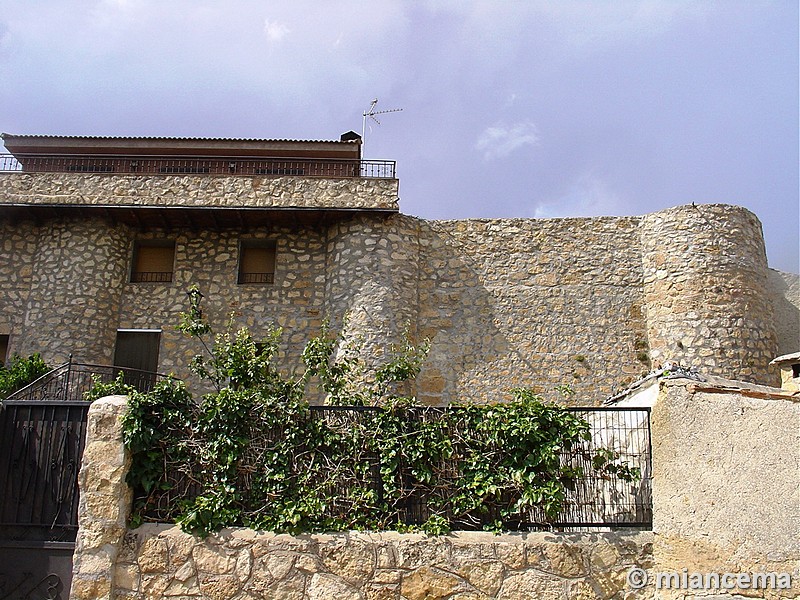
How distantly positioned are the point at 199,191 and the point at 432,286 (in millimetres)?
5089

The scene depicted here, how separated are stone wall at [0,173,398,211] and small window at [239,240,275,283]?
104cm

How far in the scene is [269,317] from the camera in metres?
14.2

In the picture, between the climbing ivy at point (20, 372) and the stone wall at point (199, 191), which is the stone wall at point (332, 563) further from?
the stone wall at point (199, 191)

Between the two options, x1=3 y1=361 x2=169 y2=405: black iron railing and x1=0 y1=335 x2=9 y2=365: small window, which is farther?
x1=0 y1=335 x2=9 y2=365: small window

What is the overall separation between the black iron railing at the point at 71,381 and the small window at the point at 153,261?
6.70 feet

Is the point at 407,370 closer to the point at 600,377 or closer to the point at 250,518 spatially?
the point at 250,518

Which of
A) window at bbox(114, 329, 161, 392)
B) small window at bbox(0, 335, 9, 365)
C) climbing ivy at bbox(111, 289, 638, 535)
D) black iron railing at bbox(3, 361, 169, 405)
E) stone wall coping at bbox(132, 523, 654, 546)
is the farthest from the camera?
small window at bbox(0, 335, 9, 365)

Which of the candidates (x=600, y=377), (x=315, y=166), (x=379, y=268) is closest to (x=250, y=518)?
(x=379, y=268)

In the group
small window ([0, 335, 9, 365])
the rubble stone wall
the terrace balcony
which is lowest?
small window ([0, 335, 9, 365])

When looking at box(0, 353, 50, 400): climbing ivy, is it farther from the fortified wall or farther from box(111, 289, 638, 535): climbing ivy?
box(111, 289, 638, 535): climbing ivy

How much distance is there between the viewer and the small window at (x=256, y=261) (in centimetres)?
1465

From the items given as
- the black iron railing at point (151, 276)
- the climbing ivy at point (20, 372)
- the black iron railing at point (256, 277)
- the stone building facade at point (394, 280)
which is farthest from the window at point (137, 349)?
the black iron railing at point (256, 277)

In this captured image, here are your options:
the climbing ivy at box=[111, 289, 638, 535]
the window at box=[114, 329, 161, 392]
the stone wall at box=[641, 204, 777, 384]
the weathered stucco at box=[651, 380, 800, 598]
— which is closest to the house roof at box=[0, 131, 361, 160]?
the window at box=[114, 329, 161, 392]

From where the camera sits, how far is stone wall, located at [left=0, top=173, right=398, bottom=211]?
14.2 metres
